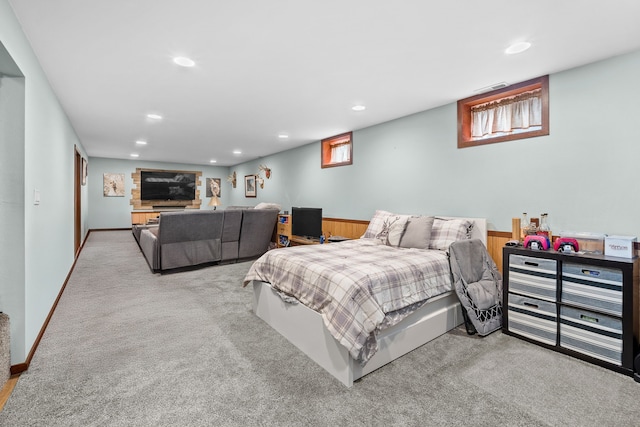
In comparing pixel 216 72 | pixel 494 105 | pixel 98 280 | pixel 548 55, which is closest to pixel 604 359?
pixel 548 55

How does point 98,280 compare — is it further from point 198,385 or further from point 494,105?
point 494,105

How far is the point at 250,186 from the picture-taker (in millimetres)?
8883

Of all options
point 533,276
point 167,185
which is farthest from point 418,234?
point 167,185

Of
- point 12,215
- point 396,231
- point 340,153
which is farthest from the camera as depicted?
point 340,153

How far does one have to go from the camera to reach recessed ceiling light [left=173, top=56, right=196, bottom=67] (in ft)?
8.38

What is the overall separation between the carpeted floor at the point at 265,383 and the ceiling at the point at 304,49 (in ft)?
7.86

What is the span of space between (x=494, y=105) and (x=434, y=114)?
690mm

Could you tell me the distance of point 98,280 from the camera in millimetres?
4121

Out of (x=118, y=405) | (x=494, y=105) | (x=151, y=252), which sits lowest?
(x=118, y=405)

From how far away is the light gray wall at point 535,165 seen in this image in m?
2.46

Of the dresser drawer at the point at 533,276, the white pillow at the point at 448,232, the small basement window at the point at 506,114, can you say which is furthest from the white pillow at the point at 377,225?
the dresser drawer at the point at 533,276

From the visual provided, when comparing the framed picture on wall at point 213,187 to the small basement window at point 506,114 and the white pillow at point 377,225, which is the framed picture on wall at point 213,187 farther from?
the small basement window at point 506,114

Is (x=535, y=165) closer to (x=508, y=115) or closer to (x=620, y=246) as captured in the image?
(x=508, y=115)

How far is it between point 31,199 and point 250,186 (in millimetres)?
6702
